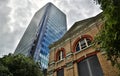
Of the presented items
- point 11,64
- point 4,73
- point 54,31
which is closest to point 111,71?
point 4,73

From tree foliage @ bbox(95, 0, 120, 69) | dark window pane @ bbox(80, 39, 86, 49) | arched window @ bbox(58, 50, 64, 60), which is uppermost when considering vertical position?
dark window pane @ bbox(80, 39, 86, 49)

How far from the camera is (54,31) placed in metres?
79.9

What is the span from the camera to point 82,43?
42.4 feet

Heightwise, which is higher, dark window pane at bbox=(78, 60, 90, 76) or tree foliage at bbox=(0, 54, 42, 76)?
tree foliage at bbox=(0, 54, 42, 76)

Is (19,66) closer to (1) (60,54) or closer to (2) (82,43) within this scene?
(1) (60,54)

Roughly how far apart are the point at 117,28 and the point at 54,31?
75251 mm

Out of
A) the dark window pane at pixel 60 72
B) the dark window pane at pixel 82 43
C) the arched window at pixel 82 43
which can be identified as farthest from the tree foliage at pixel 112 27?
the dark window pane at pixel 60 72

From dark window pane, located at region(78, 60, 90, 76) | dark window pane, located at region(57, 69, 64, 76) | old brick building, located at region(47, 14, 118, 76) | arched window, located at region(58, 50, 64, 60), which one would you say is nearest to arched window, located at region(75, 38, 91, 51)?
old brick building, located at region(47, 14, 118, 76)

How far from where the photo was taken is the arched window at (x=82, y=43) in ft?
40.8

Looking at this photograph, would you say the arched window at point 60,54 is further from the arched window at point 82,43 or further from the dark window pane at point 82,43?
the dark window pane at point 82,43

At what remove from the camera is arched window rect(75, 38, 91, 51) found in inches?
489

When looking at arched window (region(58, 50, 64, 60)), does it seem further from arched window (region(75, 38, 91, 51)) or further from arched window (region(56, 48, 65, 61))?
arched window (region(75, 38, 91, 51))

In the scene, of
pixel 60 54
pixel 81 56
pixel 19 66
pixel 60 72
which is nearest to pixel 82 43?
pixel 81 56

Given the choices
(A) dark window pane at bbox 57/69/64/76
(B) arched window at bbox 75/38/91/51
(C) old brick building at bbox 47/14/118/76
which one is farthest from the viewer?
(B) arched window at bbox 75/38/91/51
